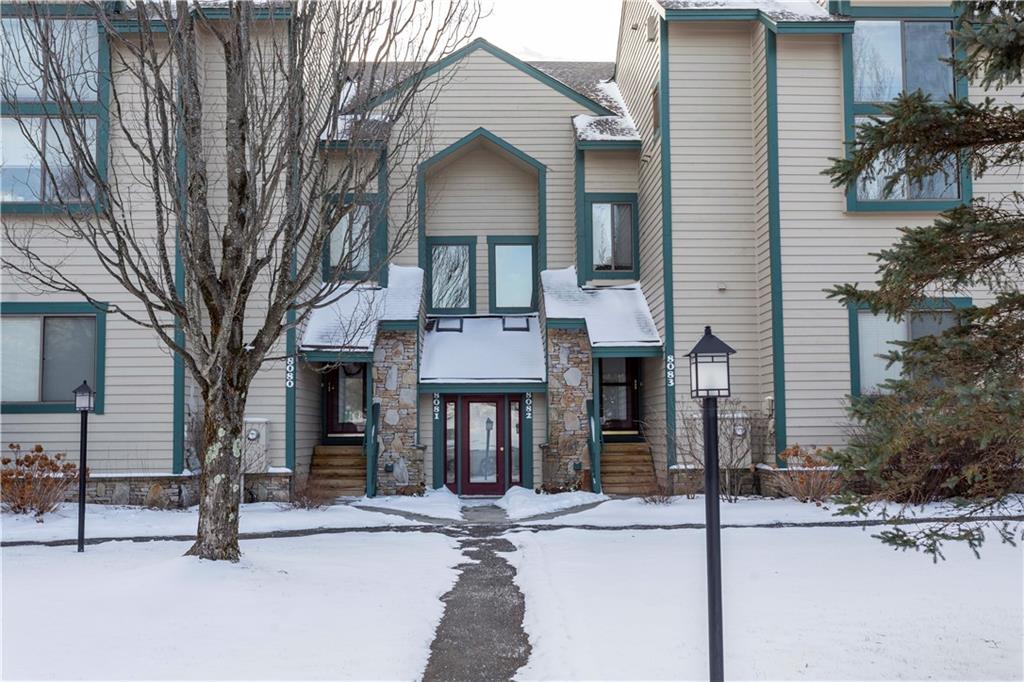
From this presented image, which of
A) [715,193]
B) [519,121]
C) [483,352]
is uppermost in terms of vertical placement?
[519,121]

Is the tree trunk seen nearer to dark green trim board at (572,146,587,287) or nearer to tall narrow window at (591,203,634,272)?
dark green trim board at (572,146,587,287)

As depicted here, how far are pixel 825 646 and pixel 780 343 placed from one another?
28.1ft

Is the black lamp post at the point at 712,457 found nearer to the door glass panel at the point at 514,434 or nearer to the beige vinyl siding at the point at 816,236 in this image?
the beige vinyl siding at the point at 816,236

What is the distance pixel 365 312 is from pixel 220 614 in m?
9.85

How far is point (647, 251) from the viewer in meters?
16.2

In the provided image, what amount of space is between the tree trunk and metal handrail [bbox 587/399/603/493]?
8137 mm

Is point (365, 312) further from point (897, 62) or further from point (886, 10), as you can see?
point (886, 10)

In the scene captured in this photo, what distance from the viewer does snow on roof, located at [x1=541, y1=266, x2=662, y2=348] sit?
15.2m

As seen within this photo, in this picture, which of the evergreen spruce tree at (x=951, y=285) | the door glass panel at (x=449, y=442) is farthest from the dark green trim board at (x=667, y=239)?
the evergreen spruce tree at (x=951, y=285)

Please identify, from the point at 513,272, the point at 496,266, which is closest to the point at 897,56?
the point at 513,272

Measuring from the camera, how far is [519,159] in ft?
57.7

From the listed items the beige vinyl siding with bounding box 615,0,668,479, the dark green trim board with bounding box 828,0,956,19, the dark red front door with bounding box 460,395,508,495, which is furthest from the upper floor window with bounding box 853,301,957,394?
the dark red front door with bounding box 460,395,508,495

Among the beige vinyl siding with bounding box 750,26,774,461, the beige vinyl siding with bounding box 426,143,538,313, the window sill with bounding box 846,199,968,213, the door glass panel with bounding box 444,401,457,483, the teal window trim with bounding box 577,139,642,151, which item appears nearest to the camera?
the window sill with bounding box 846,199,968,213

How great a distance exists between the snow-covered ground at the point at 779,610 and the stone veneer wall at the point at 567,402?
19.4 feet
